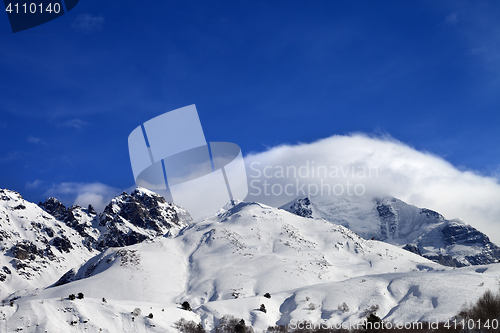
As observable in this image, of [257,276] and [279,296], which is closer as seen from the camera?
[279,296]

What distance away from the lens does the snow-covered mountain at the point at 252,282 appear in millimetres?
65812

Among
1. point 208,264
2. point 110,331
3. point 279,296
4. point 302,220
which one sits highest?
point 302,220

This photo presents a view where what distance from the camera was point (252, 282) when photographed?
397 feet

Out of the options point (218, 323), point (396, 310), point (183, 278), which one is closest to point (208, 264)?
point (183, 278)

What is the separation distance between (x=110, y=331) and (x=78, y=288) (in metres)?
57.9

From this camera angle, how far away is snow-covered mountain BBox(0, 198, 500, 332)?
65812mm

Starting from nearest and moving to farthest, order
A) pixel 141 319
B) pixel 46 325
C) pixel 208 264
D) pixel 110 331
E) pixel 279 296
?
pixel 46 325, pixel 110 331, pixel 141 319, pixel 279 296, pixel 208 264

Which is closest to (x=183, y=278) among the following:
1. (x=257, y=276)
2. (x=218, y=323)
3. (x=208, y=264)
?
(x=208, y=264)

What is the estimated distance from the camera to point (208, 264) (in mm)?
138375

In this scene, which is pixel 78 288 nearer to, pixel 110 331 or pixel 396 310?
pixel 110 331

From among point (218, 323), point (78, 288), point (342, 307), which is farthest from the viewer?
point (78, 288)

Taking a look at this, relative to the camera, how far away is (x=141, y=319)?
65938mm

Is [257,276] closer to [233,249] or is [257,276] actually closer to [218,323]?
[233,249]

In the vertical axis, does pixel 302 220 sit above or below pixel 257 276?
above
